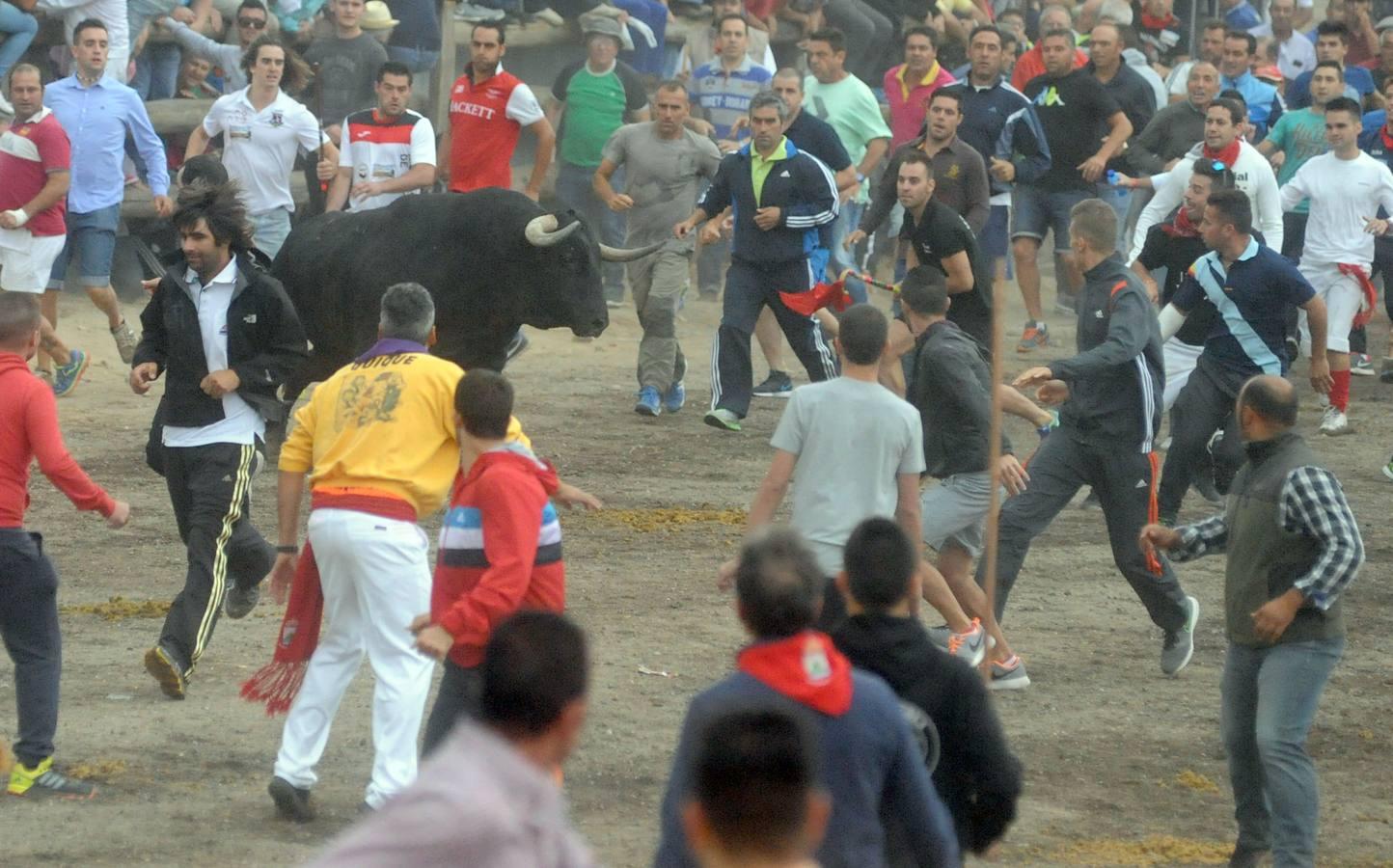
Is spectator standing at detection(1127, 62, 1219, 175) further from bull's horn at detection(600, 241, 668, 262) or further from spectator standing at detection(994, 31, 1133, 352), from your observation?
bull's horn at detection(600, 241, 668, 262)

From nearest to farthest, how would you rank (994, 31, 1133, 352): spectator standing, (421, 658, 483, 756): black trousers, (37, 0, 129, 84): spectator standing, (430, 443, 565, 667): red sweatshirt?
(430, 443, 565, 667): red sweatshirt
(421, 658, 483, 756): black trousers
(37, 0, 129, 84): spectator standing
(994, 31, 1133, 352): spectator standing

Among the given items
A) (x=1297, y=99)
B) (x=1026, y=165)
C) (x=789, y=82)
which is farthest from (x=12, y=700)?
(x=1297, y=99)

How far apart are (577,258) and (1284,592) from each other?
7.09 m

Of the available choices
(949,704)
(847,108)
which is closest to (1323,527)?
(949,704)

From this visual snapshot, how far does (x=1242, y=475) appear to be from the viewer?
6.59m

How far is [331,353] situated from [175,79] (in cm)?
492

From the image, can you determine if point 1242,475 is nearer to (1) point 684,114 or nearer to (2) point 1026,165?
(1) point 684,114

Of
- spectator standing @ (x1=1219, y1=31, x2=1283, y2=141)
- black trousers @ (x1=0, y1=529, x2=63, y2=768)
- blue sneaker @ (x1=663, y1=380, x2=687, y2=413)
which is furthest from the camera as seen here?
spectator standing @ (x1=1219, y1=31, x2=1283, y2=141)

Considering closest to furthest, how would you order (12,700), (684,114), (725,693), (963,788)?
(725,693)
(963,788)
(12,700)
(684,114)

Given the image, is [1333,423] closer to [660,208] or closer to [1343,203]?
[1343,203]

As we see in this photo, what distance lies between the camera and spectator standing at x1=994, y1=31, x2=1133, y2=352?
55.2ft

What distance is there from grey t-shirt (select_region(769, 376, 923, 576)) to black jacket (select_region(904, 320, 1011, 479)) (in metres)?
1.31

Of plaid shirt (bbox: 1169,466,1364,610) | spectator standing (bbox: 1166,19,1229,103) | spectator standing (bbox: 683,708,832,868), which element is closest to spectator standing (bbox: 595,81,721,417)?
spectator standing (bbox: 1166,19,1229,103)

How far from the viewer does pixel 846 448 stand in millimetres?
6855
